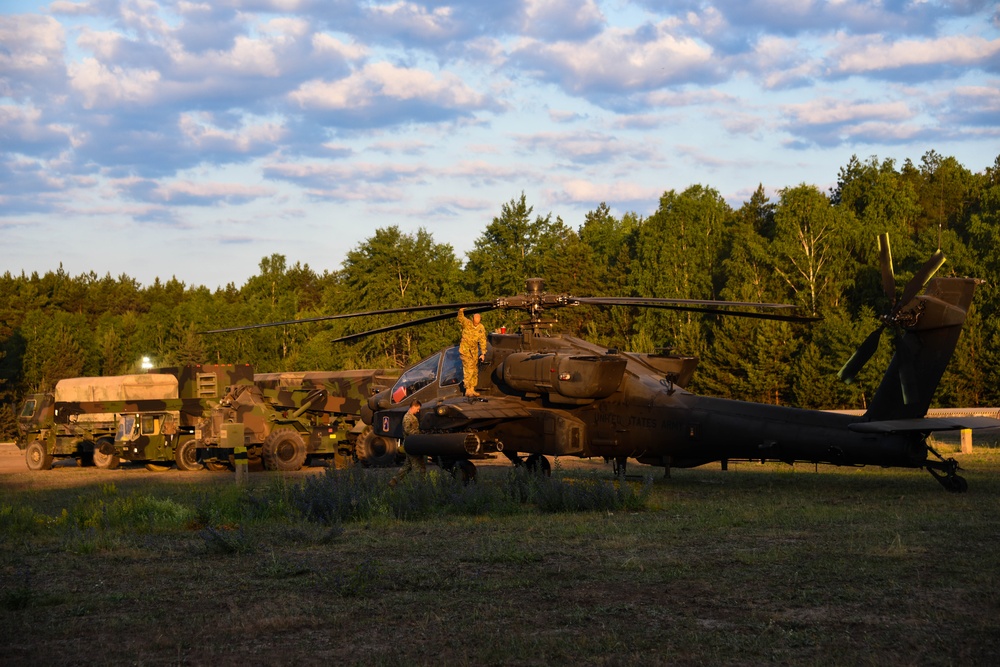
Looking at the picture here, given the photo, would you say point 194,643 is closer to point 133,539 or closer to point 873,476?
point 133,539

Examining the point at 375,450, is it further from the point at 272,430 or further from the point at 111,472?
the point at 111,472

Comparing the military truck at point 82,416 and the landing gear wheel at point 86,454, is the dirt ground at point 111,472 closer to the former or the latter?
the landing gear wheel at point 86,454

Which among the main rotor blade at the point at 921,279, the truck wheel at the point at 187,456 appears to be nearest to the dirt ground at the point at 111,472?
the truck wheel at the point at 187,456

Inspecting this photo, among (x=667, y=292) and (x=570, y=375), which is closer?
(x=570, y=375)

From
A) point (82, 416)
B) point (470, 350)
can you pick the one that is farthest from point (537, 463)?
point (82, 416)

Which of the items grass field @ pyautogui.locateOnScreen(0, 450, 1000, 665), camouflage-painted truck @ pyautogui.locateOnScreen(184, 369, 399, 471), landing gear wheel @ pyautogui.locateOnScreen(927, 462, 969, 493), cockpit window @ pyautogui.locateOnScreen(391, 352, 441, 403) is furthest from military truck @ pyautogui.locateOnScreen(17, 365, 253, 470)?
landing gear wheel @ pyautogui.locateOnScreen(927, 462, 969, 493)

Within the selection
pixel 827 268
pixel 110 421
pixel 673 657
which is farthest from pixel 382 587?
pixel 827 268

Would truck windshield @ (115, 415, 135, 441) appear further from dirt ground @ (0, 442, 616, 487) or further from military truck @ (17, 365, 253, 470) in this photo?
dirt ground @ (0, 442, 616, 487)

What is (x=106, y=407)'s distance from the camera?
1107 inches

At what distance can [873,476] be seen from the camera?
18.0m

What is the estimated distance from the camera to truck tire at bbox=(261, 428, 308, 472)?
81.5 feet

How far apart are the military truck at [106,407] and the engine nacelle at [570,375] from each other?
1309cm

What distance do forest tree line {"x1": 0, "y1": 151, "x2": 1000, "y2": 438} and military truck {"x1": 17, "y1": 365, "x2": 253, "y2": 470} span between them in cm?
2017

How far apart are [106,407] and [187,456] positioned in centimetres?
314
